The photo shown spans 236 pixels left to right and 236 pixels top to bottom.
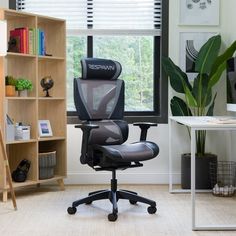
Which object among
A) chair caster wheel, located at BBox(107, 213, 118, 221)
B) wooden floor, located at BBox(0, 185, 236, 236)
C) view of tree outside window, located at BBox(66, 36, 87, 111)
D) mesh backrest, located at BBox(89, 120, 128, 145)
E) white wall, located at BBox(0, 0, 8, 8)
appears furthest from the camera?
view of tree outside window, located at BBox(66, 36, 87, 111)

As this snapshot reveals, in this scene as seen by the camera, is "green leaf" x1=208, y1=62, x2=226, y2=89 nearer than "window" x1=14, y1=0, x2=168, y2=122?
Yes

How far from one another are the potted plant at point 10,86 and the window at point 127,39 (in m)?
0.96

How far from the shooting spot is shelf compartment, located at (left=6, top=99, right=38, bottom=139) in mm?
4336

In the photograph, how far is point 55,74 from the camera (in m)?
4.64

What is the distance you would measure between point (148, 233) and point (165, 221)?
1.10 ft

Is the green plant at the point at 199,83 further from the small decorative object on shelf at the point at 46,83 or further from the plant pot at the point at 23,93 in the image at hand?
the plant pot at the point at 23,93

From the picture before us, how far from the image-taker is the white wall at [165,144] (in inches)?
193

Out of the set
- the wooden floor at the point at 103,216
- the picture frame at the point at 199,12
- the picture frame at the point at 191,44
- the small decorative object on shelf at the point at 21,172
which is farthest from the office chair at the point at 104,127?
the picture frame at the point at 199,12

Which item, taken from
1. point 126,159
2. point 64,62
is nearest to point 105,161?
point 126,159

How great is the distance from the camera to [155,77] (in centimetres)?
508

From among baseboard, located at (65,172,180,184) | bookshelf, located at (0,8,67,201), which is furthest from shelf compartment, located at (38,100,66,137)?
baseboard, located at (65,172,180,184)

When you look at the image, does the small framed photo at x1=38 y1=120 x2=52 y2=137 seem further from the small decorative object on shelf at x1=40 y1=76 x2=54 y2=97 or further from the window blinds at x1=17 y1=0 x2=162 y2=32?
the window blinds at x1=17 y1=0 x2=162 y2=32

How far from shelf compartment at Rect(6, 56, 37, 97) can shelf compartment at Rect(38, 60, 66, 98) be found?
0.25m

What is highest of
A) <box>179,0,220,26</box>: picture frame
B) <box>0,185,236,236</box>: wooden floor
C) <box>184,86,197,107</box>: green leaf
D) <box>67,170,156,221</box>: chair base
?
<box>179,0,220,26</box>: picture frame
